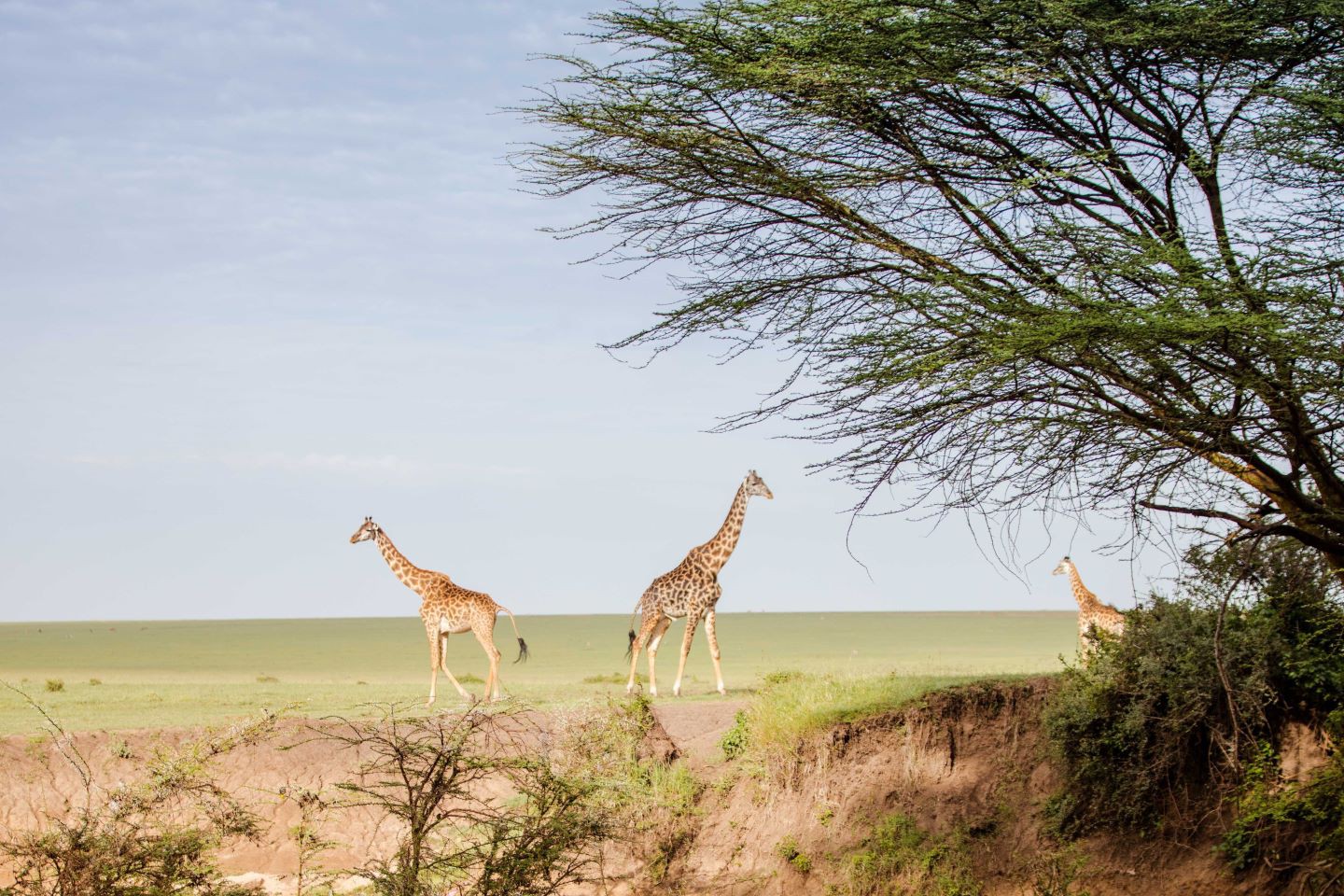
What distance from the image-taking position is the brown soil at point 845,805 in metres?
11.6

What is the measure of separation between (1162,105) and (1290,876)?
6299 millimetres

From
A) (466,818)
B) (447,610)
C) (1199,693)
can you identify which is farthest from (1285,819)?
(447,610)

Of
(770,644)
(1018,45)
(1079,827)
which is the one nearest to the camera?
(1018,45)

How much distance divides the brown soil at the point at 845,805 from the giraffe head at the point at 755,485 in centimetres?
698

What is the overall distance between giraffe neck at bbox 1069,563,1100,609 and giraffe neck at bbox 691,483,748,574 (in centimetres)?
549

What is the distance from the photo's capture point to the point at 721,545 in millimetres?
21109

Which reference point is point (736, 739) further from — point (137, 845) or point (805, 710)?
point (137, 845)

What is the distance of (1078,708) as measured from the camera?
11.9 metres

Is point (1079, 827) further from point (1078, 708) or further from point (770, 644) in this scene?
point (770, 644)

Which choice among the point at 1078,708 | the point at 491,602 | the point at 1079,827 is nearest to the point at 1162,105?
the point at 1078,708

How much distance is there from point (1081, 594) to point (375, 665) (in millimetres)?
26675

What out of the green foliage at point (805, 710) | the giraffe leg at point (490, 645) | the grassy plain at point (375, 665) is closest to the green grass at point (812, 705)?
the green foliage at point (805, 710)

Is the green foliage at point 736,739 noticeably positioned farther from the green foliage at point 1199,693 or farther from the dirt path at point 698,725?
the green foliage at point 1199,693

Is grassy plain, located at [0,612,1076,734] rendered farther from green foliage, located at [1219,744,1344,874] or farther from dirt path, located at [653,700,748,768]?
green foliage, located at [1219,744,1344,874]
